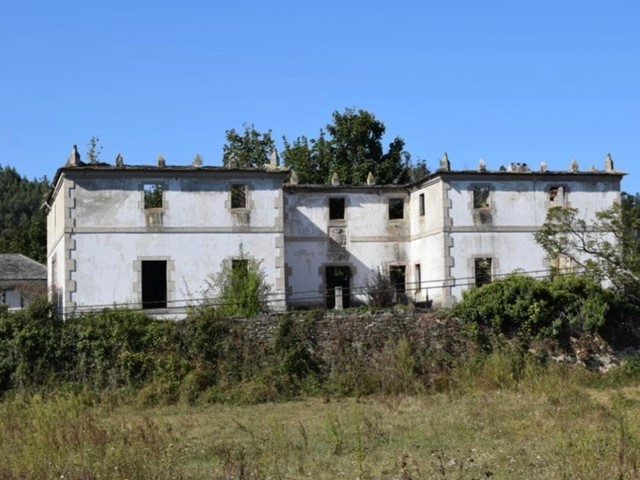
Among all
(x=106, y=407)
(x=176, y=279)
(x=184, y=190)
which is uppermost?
(x=184, y=190)

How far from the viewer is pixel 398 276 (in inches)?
1377

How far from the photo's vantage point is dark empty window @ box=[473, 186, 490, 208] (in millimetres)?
32812

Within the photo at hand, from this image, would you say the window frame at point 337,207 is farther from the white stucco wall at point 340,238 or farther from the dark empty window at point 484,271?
the dark empty window at point 484,271

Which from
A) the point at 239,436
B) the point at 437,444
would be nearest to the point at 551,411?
the point at 437,444

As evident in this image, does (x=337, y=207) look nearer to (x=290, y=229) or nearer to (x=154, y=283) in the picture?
(x=290, y=229)

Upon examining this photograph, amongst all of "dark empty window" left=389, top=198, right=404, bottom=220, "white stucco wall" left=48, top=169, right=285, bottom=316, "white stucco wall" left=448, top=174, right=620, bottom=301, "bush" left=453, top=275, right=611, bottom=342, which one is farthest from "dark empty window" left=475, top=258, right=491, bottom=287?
"white stucco wall" left=48, top=169, right=285, bottom=316

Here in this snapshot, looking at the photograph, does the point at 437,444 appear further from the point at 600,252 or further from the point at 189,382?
the point at 600,252

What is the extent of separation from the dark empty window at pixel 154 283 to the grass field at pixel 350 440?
27.2 ft

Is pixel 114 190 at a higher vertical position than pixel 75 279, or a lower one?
higher

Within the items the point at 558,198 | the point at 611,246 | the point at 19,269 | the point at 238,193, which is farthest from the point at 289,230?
the point at 19,269

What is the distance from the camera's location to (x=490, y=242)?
32469 mm

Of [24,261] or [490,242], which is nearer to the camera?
[490,242]

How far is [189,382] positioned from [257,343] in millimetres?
2645

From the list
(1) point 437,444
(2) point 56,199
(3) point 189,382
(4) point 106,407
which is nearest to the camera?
(1) point 437,444
